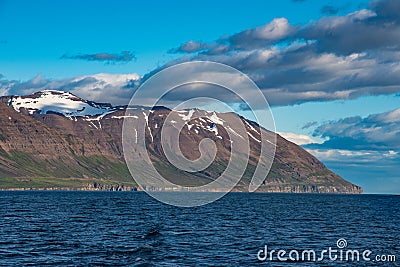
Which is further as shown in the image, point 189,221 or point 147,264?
point 189,221

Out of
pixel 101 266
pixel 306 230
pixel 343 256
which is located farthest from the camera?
pixel 306 230

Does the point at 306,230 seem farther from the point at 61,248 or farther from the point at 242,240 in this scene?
the point at 61,248

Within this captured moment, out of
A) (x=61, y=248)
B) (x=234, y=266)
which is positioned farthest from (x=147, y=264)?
(x=61, y=248)

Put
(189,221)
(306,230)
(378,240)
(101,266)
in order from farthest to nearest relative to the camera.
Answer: (189,221) → (306,230) → (378,240) → (101,266)

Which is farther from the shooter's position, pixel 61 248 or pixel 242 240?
pixel 242 240

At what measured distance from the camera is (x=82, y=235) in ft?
301

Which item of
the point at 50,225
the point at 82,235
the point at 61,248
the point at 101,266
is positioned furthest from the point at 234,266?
the point at 50,225

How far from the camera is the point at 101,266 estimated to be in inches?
2496

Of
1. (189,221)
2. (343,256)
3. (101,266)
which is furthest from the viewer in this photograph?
(189,221)

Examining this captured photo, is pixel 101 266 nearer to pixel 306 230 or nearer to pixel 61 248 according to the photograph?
pixel 61 248

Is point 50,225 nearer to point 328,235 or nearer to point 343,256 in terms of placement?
point 328,235

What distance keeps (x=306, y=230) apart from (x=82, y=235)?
41.2m

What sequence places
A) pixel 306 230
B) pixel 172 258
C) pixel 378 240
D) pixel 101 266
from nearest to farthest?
1. pixel 101 266
2. pixel 172 258
3. pixel 378 240
4. pixel 306 230

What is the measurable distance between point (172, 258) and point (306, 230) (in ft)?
147
